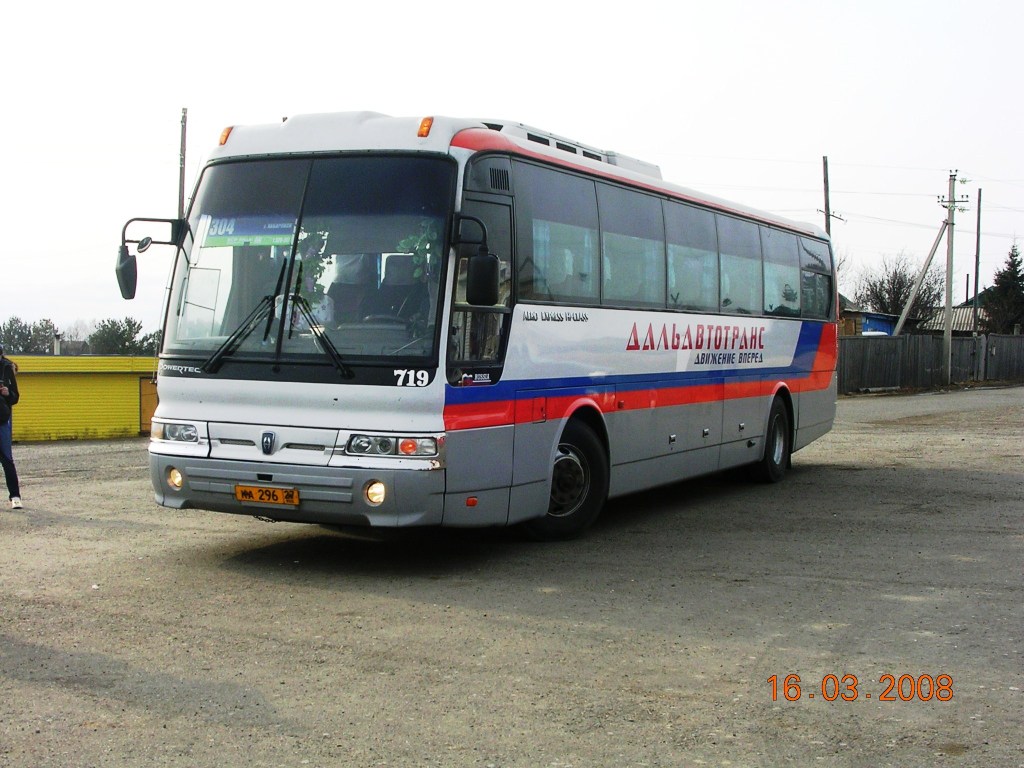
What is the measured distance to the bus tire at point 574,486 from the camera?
34.4ft

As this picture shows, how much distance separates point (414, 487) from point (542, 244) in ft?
8.44

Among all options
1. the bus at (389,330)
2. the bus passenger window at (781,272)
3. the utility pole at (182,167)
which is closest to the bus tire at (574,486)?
the bus at (389,330)

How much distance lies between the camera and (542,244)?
10.2 metres

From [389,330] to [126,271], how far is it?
2.23 meters

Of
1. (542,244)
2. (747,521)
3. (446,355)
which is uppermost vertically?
(542,244)

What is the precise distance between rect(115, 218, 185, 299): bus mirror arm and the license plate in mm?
1833

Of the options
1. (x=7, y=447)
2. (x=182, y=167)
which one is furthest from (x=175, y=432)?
(x=182, y=167)

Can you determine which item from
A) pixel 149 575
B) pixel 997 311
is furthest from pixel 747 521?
pixel 997 311

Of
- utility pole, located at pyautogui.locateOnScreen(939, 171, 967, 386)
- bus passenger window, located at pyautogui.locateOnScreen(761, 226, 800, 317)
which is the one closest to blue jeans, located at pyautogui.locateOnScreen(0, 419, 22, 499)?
bus passenger window, located at pyautogui.locateOnScreen(761, 226, 800, 317)

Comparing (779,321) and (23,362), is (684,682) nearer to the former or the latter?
(779,321)

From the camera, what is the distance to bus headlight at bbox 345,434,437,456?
8.67 meters

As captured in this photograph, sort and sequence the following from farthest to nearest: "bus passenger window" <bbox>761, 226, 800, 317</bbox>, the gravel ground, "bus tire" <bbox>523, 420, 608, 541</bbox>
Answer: "bus passenger window" <bbox>761, 226, 800, 317</bbox>
"bus tire" <bbox>523, 420, 608, 541</bbox>
the gravel ground

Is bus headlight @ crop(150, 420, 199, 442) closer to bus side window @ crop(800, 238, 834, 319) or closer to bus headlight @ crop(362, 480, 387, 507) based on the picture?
bus headlight @ crop(362, 480, 387, 507)
